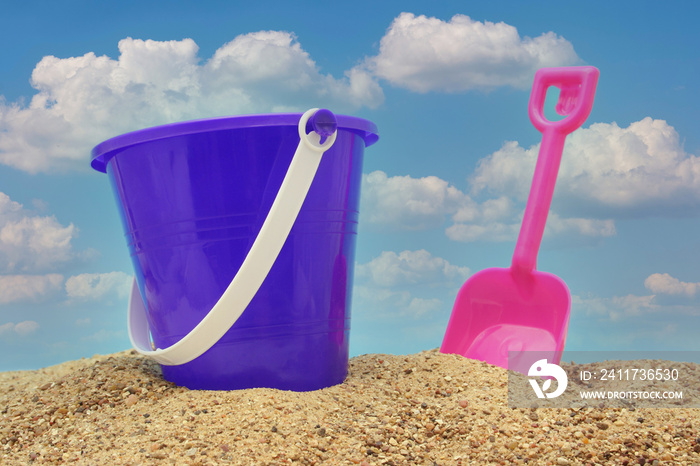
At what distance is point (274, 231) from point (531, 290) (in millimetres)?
Result: 1469

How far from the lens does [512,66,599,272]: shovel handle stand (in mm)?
2928

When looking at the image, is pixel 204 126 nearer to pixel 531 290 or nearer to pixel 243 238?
pixel 243 238

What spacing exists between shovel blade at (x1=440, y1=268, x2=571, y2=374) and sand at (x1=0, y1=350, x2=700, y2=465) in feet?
1.59

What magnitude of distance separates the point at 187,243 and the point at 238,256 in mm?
181

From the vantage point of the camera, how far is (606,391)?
253 centimetres

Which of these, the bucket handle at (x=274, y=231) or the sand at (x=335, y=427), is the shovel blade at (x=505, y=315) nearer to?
the sand at (x=335, y=427)

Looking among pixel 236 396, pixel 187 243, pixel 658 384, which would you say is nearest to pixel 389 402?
pixel 236 396

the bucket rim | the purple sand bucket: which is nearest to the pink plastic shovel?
the purple sand bucket

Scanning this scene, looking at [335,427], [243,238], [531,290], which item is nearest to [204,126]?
[243,238]

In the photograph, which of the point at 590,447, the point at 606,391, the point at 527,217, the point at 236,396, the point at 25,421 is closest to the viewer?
the point at 590,447

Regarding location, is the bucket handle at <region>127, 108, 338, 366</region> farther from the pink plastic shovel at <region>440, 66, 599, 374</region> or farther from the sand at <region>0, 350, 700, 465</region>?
the pink plastic shovel at <region>440, 66, 599, 374</region>

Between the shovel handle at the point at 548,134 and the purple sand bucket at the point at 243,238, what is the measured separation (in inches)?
38.4

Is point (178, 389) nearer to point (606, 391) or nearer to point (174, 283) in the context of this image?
point (174, 283)

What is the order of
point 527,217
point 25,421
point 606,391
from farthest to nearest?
point 527,217 → point 606,391 → point 25,421
